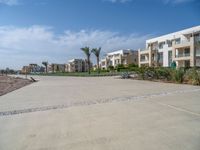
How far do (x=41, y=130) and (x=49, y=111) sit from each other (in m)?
2.74

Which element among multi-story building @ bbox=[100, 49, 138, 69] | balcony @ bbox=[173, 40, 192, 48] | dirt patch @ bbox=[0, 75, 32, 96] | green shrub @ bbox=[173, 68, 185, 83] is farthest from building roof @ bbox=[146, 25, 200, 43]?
dirt patch @ bbox=[0, 75, 32, 96]

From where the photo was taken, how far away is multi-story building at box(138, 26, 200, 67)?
41.2 metres

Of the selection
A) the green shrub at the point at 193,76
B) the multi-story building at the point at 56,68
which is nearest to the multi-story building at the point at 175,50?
the green shrub at the point at 193,76

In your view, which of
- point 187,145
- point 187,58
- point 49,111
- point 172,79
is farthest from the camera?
point 187,58

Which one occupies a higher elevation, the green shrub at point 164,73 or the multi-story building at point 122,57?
the multi-story building at point 122,57

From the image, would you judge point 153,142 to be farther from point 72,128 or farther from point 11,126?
point 11,126

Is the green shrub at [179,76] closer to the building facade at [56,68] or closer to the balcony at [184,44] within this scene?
the balcony at [184,44]

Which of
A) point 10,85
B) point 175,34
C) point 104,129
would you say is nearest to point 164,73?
point 10,85

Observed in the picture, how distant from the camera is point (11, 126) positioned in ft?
21.0

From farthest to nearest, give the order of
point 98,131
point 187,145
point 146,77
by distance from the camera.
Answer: point 146,77 → point 98,131 → point 187,145

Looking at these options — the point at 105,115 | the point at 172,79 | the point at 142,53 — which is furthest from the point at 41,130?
the point at 142,53

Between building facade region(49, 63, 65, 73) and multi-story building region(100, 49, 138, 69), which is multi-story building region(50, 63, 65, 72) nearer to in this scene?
building facade region(49, 63, 65, 73)

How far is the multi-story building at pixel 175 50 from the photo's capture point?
1622 inches

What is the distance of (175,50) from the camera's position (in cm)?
4694
